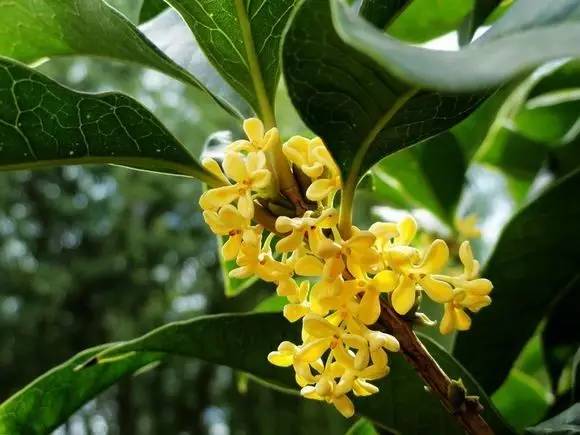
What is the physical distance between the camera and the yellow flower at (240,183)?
16.3 inches

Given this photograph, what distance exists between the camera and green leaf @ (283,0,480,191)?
14.0 inches

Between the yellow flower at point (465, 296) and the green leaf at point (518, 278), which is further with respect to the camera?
the green leaf at point (518, 278)

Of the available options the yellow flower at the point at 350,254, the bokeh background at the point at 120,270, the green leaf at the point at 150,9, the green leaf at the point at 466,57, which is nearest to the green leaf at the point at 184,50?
the green leaf at the point at 150,9

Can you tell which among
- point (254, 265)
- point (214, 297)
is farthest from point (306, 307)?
point (214, 297)

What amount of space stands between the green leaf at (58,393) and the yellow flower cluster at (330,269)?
0.20 meters

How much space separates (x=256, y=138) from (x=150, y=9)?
33cm

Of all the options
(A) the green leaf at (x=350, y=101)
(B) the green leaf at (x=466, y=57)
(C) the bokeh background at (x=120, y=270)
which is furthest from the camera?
(C) the bokeh background at (x=120, y=270)

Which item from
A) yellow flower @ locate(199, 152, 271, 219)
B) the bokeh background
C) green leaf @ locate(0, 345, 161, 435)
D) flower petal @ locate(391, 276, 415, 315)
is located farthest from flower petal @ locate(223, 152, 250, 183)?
the bokeh background

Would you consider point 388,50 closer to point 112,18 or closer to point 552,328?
point 112,18

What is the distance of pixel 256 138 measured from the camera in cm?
44

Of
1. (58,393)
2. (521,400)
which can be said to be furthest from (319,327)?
(521,400)

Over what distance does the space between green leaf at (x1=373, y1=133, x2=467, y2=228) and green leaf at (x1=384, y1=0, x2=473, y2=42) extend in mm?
114

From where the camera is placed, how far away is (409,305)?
40cm

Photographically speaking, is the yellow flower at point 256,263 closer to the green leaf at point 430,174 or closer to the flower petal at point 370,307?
the flower petal at point 370,307
